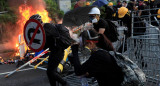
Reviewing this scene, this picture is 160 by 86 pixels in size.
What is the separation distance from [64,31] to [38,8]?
6578mm

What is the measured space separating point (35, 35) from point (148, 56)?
2.53m

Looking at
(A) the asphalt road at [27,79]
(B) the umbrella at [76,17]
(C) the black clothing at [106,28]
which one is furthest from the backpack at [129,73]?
(B) the umbrella at [76,17]

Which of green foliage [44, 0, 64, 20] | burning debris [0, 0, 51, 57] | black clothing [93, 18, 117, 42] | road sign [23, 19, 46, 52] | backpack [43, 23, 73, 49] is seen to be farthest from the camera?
green foliage [44, 0, 64, 20]

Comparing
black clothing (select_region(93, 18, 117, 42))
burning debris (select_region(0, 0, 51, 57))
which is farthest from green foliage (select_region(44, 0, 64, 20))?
black clothing (select_region(93, 18, 117, 42))

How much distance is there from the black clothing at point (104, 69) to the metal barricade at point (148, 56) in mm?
1749

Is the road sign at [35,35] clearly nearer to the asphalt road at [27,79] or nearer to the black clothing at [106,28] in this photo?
the black clothing at [106,28]

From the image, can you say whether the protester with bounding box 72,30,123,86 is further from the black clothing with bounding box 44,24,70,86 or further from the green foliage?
the green foliage

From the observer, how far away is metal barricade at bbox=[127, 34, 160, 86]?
3.75 meters

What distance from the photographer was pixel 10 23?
9266 millimetres

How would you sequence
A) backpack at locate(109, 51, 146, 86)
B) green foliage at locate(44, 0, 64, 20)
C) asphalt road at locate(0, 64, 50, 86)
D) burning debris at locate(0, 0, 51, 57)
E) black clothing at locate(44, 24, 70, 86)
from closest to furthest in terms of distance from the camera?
backpack at locate(109, 51, 146, 86), black clothing at locate(44, 24, 70, 86), asphalt road at locate(0, 64, 50, 86), burning debris at locate(0, 0, 51, 57), green foliage at locate(44, 0, 64, 20)

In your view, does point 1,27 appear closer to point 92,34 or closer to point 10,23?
point 10,23

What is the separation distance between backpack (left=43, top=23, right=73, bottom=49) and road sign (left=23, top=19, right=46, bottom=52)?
0.29 metres


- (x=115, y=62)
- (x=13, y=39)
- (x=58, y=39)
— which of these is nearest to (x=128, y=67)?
(x=115, y=62)

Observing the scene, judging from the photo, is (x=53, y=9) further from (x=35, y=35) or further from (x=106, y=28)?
(x=35, y=35)
